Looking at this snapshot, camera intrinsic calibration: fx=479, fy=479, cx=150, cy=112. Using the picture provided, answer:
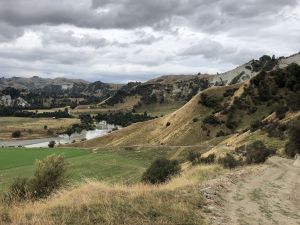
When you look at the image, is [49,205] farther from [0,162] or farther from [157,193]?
[0,162]

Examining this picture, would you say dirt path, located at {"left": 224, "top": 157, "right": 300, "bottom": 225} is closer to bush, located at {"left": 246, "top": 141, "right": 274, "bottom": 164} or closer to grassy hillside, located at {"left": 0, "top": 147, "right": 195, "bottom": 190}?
bush, located at {"left": 246, "top": 141, "right": 274, "bottom": 164}

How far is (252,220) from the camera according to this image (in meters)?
15.5

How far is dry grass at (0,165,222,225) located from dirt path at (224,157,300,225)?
1682 millimetres

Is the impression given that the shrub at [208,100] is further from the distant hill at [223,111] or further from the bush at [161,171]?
the bush at [161,171]

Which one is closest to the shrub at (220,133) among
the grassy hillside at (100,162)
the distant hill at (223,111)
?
the distant hill at (223,111)

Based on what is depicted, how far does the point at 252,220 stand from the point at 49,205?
259 inches

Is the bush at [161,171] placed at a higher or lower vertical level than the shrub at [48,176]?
lower

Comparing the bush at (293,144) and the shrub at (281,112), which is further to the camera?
the shrub at (281,112)

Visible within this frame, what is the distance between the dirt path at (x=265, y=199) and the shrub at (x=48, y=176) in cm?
899

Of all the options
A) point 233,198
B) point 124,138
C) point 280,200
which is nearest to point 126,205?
point 233,198

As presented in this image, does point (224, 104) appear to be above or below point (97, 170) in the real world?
above

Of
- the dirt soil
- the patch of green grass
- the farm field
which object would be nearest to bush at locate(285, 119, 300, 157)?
the dirt soil

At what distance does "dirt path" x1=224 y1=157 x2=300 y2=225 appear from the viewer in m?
16.3

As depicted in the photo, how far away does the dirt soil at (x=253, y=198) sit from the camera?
15720 mm
